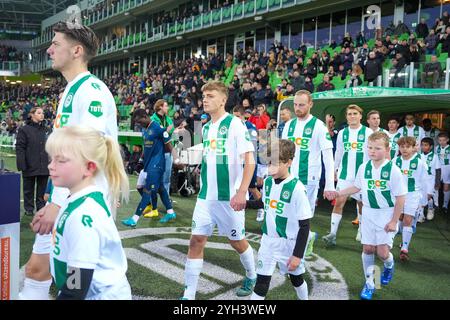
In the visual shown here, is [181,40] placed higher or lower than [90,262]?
higher

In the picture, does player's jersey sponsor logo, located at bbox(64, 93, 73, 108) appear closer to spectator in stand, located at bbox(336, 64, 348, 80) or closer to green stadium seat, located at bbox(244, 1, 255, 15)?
spectator in stand, located at bbox(336, 64, 348, 80)

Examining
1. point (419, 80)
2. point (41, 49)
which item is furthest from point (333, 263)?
point (41, 49)

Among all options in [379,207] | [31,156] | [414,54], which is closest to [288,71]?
[414,54]

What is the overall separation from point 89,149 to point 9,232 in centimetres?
165

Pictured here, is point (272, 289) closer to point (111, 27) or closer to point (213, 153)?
point (213, 153)

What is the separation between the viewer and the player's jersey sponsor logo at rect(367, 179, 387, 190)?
15.1ft

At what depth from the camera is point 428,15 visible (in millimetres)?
18609

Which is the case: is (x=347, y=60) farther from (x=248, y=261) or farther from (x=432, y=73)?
(x=248, y=261)

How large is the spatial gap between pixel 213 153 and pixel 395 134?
6.70 meters

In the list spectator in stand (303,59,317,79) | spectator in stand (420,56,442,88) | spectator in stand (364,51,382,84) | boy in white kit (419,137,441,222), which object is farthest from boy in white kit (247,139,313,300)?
spectator in stand (303,59,317,79)

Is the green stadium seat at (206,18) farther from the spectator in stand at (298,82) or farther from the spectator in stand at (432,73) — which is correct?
the spectator in stand at (432,73)

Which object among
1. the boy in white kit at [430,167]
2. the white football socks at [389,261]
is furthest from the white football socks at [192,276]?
the boy in white kit at [430,167]

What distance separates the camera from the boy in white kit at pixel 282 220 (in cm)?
345

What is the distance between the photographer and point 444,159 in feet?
31.6
